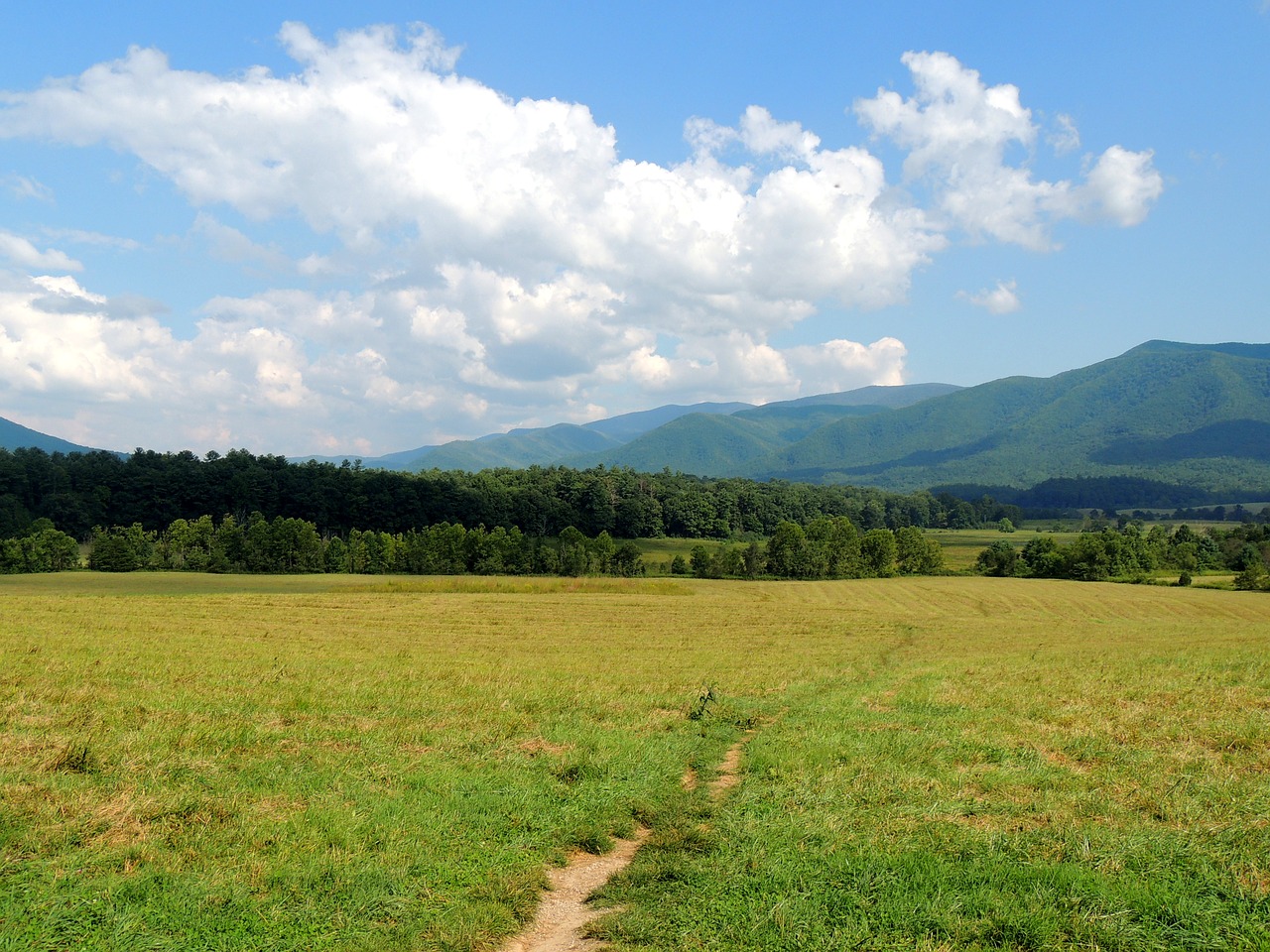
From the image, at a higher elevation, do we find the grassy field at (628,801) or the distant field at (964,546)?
the grassy field at (628,801)

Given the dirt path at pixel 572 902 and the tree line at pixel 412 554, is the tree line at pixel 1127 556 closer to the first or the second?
the tree line at pixel 412 554

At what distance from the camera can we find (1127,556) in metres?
111

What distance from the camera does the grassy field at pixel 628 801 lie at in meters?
7.18

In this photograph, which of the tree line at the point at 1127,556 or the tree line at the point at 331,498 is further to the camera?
the tree line at the point at 331,498

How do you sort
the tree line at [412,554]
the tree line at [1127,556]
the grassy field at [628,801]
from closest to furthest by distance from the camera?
the grassy field at [628,801]
the tree line at [412,554]
the tree line at [1127,556]

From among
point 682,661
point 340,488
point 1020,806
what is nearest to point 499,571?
point 340,488

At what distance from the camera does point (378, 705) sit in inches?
659

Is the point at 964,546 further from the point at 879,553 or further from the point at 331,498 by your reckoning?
the point at 331,498

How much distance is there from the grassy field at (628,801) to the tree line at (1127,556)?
96.8 meters

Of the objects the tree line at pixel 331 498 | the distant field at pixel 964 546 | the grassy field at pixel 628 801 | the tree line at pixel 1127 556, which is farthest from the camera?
the distant field at pixel 964 546

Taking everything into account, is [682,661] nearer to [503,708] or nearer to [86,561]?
[503,708]

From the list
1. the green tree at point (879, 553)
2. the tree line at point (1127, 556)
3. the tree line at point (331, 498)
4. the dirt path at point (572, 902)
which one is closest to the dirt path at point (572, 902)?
the dirt path at point (572, 902)

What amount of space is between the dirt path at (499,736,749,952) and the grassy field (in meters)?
0.23

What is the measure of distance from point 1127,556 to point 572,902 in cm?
12645
